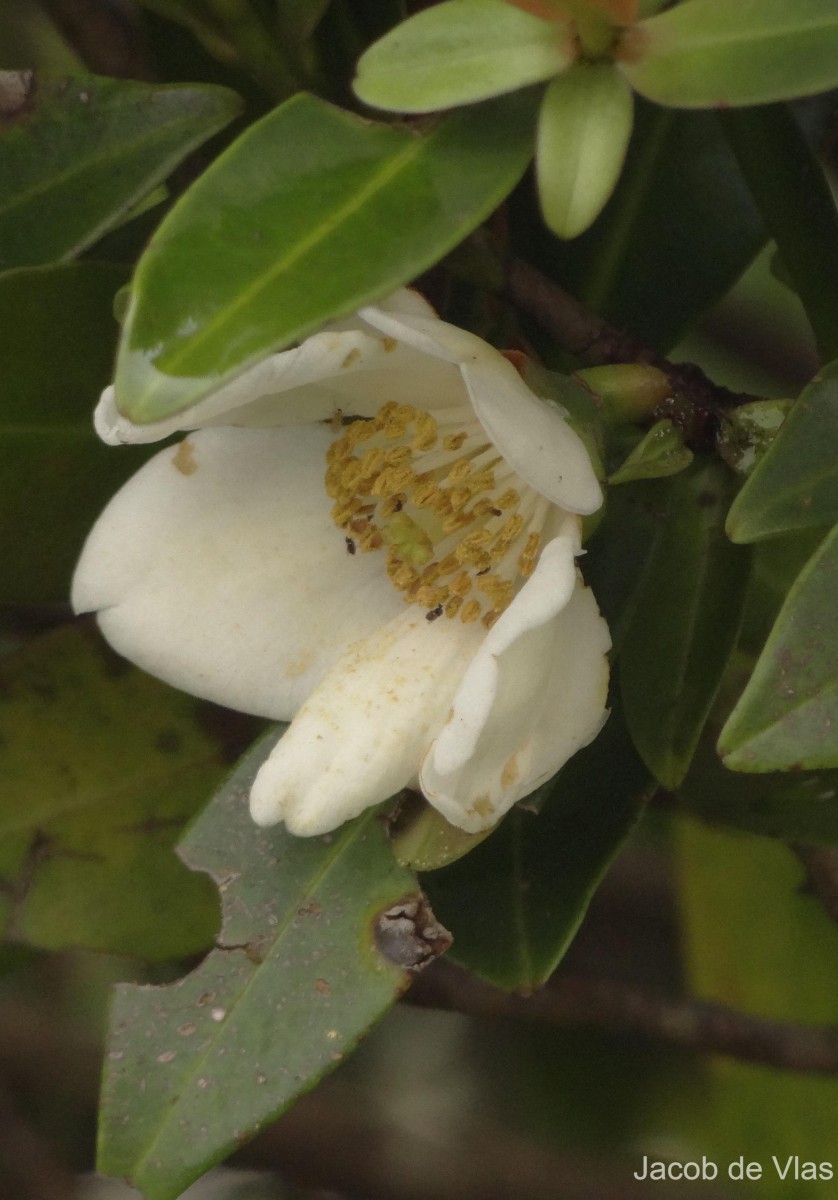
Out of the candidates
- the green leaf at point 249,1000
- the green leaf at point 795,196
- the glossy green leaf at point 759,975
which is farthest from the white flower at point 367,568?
the glossy green leaf at point 759,975

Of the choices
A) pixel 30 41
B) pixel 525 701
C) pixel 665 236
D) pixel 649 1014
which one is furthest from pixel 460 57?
pixel 649 1014

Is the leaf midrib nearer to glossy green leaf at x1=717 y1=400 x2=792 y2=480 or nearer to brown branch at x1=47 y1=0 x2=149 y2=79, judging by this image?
glossy green leaf at x1=717 y1=400 x2=792 y2=480

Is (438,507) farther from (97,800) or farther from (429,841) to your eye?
(97,800)

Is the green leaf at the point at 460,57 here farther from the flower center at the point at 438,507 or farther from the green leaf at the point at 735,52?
the flower center at the point at 438,507

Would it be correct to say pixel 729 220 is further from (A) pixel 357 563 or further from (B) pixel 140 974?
(B) pixel 140 974

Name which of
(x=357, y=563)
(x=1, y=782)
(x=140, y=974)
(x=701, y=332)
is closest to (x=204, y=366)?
(x=357, y=563)

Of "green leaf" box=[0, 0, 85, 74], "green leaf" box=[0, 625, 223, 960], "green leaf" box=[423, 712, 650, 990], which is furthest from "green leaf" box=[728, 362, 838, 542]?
"green leaf" box=[0, 0, 85, 74]
